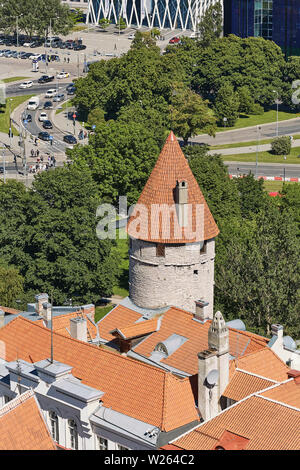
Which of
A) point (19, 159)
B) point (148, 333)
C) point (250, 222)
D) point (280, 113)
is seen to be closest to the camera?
point (148, 333)

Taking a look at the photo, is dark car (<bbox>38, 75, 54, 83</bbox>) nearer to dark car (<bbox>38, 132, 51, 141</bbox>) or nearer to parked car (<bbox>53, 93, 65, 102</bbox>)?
parked car (<bbox>53, 93, 65, 102</bbox>)

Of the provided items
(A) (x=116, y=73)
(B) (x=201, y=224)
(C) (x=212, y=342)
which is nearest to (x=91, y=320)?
(B) (x=201, y=224)

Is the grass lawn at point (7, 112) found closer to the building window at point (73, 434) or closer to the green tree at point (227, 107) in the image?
the green tree at point (227, 107)

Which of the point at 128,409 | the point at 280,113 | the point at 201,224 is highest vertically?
the point at 201,224

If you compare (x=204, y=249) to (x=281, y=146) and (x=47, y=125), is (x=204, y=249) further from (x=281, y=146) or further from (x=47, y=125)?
(x=47, y=125)

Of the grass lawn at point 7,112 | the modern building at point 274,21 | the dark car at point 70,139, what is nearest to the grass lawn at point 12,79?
the grass lawn at point 7,112

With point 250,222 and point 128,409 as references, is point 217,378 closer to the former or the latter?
point 128,409

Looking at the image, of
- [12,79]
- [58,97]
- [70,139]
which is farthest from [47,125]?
[12,79]
